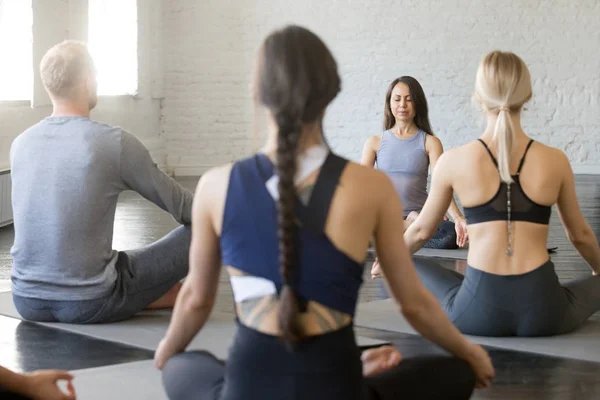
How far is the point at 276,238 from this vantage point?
169 cm

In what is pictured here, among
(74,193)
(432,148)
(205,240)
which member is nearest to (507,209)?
(74,193)

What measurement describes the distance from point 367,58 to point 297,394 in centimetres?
889

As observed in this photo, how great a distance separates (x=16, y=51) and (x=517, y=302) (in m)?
5.18

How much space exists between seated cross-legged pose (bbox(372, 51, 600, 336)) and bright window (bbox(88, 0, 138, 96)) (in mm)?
6598

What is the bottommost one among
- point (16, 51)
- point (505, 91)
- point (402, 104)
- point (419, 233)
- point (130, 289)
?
point (130, 289)

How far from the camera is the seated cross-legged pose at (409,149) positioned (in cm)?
520

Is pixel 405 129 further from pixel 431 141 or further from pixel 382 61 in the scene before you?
pixel 382 61

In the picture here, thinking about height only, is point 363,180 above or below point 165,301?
above

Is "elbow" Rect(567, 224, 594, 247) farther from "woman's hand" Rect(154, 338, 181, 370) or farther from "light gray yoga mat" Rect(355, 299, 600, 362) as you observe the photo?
"woman's hand" Rect(154, 338, 181, 370)

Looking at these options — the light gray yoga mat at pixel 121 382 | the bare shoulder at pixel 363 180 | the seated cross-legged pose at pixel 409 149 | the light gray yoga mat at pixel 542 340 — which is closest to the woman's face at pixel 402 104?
the seated cross-legged pose at pixel 409 149

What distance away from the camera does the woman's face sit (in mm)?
5137

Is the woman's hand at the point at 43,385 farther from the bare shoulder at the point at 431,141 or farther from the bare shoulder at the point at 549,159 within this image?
A: the bare shoulder at the point at 431,141

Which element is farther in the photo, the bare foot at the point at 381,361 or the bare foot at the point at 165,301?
the bare foot at the point at 165,301

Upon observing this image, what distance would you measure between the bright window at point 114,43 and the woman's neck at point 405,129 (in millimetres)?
4648
